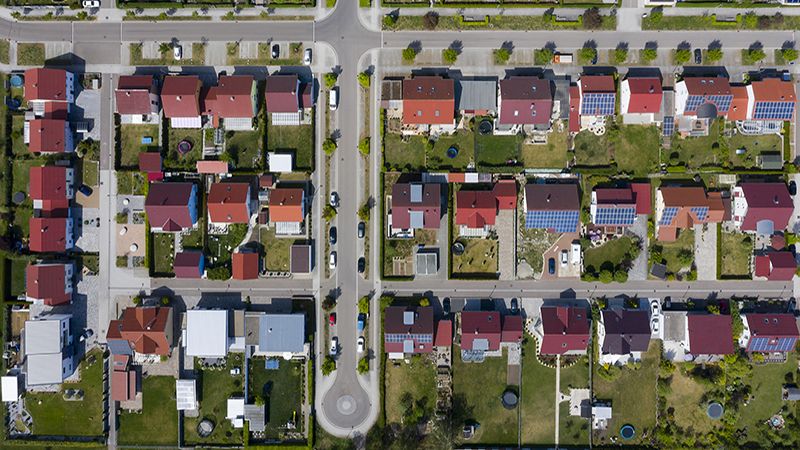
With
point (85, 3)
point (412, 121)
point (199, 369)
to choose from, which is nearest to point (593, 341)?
point (412, 121)

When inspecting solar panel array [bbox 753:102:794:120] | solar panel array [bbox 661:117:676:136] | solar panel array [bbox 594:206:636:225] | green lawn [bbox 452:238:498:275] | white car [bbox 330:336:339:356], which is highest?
solar panel array [bbox 753:102:794:120]

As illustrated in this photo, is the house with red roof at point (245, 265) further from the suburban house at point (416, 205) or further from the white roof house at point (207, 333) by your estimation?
the suburban house at point (416, 205)

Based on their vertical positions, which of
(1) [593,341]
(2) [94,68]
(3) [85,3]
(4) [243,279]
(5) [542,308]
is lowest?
(1) [593,341]

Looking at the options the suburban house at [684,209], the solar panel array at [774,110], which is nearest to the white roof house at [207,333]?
the suburban house at [684,209]

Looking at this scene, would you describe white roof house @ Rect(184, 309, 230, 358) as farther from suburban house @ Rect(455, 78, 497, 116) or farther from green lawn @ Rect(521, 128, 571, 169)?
green lawn @ Rect(521, 128, 571, 169)

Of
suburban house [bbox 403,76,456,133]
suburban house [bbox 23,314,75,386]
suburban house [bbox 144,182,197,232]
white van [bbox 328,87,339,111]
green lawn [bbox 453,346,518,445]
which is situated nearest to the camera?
suburban house [bbox 403,76,456,133]

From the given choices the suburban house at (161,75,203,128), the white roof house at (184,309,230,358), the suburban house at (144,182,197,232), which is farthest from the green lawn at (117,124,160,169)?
the white roof house at (184,309,230,358)

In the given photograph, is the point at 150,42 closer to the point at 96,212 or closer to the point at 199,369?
the point at 96,212
